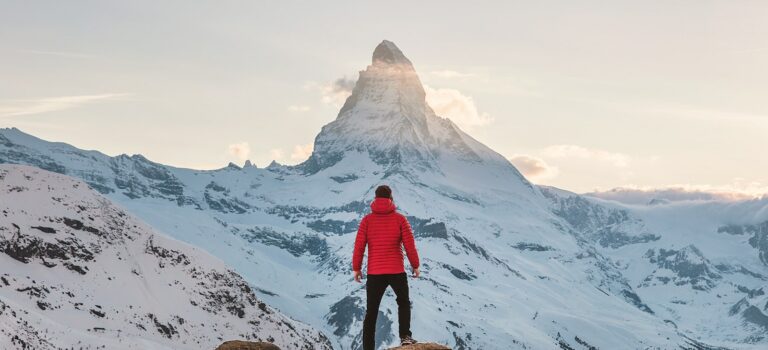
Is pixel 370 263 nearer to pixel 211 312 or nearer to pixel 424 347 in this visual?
pixel 424 347

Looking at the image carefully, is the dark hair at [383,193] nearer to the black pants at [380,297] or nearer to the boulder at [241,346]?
the black pants at [380,297]

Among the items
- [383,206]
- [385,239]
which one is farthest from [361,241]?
[383,206]

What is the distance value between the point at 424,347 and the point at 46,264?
12858 centimetres

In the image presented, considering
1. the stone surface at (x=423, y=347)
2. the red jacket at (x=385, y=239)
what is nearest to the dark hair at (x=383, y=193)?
the red jacket at (x=385, y=239)

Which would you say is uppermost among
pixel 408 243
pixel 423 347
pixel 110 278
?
pixel 408 243

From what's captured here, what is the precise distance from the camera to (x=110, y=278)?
155000 millimetres

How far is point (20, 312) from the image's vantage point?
99688 mm

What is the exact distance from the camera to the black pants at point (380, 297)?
31.0m

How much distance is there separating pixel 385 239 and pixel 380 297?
1928mm

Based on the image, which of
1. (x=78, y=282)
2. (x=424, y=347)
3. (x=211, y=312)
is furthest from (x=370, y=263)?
(x=211, y=312)

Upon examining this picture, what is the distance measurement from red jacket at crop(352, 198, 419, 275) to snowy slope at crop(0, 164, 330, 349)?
82676 mm

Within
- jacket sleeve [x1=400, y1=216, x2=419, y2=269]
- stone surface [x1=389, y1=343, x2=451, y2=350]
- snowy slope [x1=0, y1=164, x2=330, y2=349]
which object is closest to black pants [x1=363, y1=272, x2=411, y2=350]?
jacket sleeve [x1=400, y1=216, x2=419, y2=269]

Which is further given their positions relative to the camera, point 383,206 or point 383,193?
point 383,193

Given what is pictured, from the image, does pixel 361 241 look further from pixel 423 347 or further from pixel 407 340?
pixel 423 347
